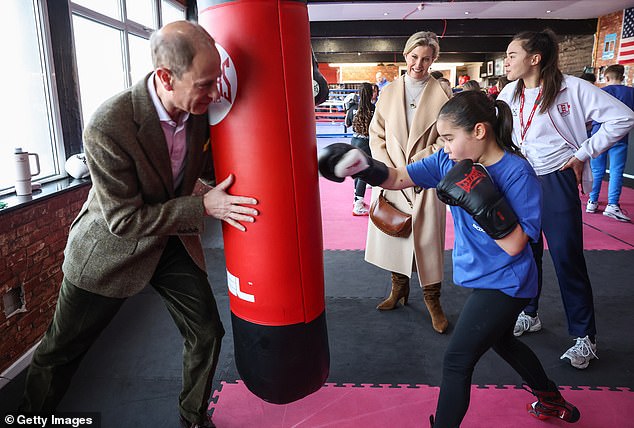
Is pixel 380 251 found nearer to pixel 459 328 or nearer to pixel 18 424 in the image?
pixel 459 328

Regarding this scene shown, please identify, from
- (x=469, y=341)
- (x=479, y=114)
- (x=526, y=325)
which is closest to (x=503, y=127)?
(x=479, y=114)

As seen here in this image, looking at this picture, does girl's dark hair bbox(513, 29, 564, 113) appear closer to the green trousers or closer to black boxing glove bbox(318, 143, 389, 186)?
black boxing glove bbox(318, 143, 389, 186)

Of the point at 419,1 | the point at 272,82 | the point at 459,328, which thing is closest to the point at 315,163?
the point at 272,82

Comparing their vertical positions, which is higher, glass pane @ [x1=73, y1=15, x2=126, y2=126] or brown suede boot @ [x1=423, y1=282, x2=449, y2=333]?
glass pane @ [x1=73, y1=15, x2=126, y2=126]

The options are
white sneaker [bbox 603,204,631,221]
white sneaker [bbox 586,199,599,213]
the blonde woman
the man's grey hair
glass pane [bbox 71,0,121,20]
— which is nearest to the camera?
the man's grey hair

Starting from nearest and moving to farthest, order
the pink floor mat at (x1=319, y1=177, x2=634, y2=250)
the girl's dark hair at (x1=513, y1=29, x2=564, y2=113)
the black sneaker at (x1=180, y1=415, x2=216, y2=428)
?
the black sneaker at (x1=180, y1=415, x2=216, y2=428) < the girl's dark hair at (x1=513, y1=29, x2=564, y2=113) < the pink floor mat at (x1=319, y1=177, x2=634, y2=250)

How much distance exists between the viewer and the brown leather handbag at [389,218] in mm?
2617

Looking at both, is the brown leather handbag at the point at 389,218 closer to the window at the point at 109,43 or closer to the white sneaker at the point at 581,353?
the white sneaker at the point at 581,353

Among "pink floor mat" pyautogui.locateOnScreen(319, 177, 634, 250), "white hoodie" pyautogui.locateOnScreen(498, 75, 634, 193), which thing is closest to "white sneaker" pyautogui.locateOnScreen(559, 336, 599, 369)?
"white hoodie" pyautogui.locateOnScreen(498, 75, 634, 193)

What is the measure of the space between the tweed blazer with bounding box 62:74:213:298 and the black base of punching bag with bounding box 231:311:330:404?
1.21 ft

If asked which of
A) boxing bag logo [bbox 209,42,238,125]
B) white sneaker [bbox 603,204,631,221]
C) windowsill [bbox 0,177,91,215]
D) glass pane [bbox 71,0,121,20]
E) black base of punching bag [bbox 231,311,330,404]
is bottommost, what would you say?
white sneaker [bbox 603,204,631,221]

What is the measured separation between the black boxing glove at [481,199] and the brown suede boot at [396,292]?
146cm

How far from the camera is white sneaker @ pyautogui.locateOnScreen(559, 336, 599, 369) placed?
2.26 metres

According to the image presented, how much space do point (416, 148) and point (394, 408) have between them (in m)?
1.29
